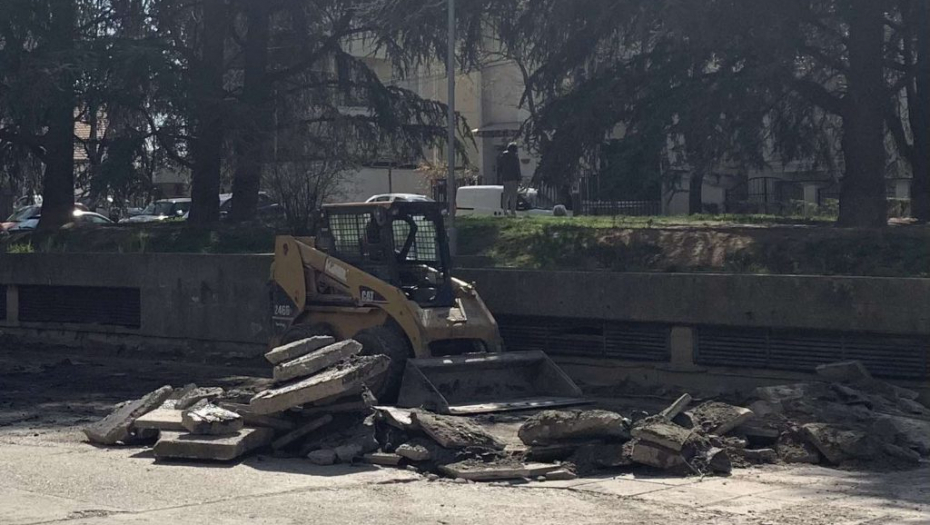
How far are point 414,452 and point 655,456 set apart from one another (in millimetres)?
2244

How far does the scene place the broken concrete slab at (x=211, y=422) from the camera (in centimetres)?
1227

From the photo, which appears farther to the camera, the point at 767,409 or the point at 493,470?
the point at 767,409

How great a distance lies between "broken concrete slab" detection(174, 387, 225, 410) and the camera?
1330cm

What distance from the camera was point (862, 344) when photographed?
15094mm

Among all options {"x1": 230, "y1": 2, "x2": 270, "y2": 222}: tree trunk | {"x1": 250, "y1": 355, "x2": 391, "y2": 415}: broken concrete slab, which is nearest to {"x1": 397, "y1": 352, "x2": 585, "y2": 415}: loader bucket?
{"x1": 250, "y1": 355, "x2": 391, "y2": 415}: broken concrete slab

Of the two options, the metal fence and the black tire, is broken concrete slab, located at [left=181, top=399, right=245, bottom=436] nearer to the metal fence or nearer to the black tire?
the black tire

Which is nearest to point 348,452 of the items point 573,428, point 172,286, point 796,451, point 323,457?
point 323,457

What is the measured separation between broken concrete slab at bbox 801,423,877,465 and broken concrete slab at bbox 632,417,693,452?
133cm

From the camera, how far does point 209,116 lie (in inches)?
974

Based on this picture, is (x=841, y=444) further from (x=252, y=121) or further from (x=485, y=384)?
(x=252, y=121)

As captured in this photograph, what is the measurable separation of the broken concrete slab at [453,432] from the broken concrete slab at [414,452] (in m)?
0.18

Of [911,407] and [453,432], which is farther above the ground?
[453,432]

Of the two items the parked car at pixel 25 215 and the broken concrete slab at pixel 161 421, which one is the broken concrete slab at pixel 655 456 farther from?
the parked car at pixel 25 215

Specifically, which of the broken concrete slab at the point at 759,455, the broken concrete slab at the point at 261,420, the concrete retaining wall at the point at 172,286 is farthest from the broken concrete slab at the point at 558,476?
the concrete retaining wall at the point at 172,286
